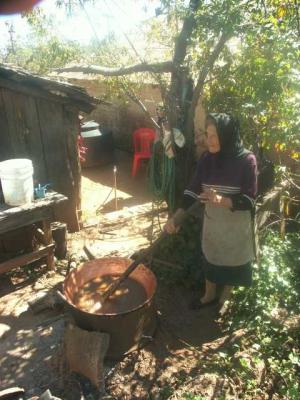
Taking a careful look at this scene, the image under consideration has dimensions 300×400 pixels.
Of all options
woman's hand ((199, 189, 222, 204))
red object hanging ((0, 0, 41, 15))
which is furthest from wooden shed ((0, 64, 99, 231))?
woman's hand ((199, 189, 222, 204))

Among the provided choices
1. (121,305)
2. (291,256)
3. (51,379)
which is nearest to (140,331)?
(121,305)

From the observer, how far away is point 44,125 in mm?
6410

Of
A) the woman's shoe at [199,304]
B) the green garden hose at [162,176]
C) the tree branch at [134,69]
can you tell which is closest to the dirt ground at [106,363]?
the woman's shoe at [199,304]

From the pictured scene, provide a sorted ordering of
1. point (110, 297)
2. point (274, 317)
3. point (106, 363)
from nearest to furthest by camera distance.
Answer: point (106, 363), point (110, 297), point (274, 317)

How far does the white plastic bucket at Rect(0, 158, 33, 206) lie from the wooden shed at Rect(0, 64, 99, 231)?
131cm

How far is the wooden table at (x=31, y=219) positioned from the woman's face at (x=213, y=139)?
8.39 feet

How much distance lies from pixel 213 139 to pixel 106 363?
256 cm

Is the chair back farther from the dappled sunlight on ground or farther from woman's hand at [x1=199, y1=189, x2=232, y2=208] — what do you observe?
woman's hand at [x1=199, y1=189, x2=232, y2=208]

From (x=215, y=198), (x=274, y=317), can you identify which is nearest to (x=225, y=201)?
(x=215, y=198)

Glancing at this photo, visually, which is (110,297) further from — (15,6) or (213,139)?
(15,6)

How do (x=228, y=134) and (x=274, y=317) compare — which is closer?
(x=228, y=134)

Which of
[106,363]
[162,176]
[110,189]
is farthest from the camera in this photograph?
[110,189]

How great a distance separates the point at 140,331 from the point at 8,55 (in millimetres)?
30397

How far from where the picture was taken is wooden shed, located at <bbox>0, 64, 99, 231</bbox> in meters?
6.13
